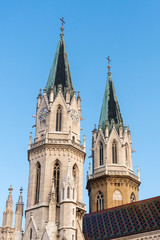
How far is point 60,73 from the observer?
40.7 m

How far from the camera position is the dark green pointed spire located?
4709 centimetres

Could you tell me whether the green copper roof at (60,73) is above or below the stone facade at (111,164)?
above

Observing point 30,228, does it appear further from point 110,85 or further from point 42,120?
point 110,85

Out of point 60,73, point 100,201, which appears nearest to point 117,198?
point 100,201

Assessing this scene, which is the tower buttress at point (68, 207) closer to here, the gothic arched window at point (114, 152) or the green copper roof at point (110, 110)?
the gothic arched window at point (114, 152)

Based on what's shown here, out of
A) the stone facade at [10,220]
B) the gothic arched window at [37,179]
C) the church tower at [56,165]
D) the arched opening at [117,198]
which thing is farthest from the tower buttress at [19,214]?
the arched opening at [117,198]

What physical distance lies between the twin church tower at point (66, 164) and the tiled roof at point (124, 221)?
6.38 ft

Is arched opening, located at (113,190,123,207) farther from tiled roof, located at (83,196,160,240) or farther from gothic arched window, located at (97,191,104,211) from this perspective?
tiled roof, located at (83,196,160,240)

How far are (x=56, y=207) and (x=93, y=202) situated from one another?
33.3 feet

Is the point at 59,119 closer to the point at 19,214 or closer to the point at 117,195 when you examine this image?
the point at 19,214

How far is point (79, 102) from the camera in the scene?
40188 millimetres

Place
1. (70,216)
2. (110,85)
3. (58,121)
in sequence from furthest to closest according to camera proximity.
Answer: (110,85)
(58,121)
(70,216)

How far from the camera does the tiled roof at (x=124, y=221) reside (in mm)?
33219

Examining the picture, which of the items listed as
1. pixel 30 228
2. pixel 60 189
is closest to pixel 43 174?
pixel 60 189
